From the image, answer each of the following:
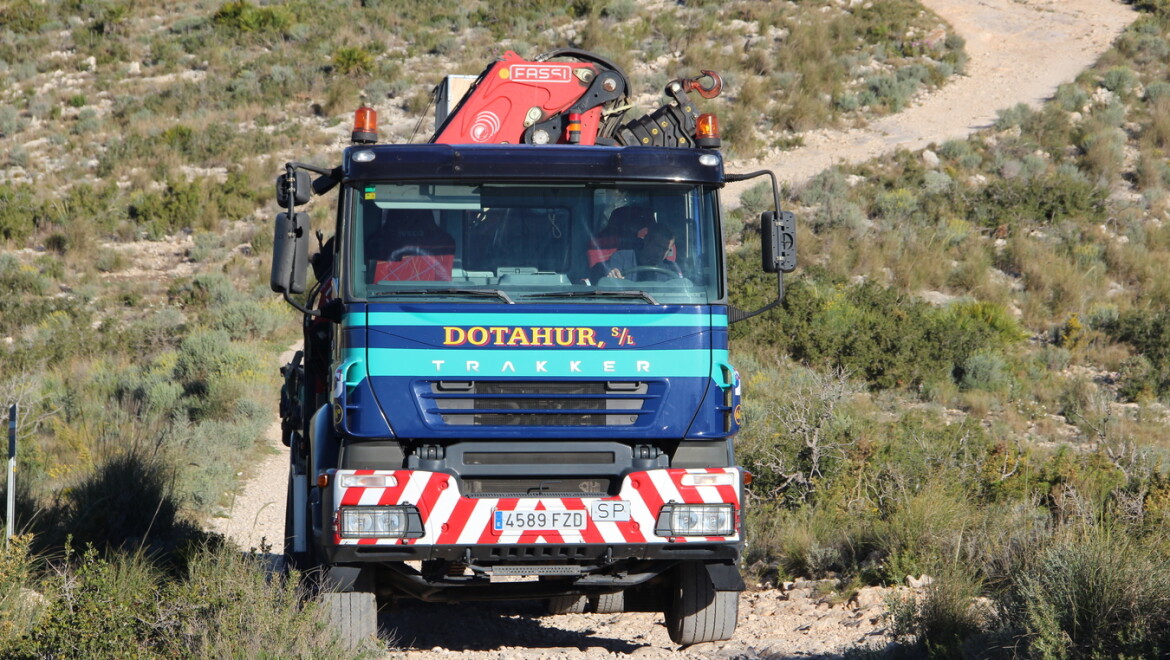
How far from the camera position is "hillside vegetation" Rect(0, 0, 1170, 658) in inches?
257

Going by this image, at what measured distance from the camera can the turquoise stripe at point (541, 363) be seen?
20.5ft

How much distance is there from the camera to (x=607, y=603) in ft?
26.2

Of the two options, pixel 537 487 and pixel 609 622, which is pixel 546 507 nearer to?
pixel 537 487

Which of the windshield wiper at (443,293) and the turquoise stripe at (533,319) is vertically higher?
the windshield wiper at (443,293)

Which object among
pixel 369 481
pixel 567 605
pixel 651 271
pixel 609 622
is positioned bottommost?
pixel 609 622

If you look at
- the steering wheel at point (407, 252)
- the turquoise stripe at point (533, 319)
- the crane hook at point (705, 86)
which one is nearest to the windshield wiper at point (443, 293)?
the turquoise stripe at point (533, 319)

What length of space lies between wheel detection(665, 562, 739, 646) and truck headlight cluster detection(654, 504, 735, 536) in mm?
645

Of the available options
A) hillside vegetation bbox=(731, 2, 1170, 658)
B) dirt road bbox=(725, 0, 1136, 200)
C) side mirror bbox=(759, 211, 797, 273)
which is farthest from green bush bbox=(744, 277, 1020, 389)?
side mirror bbox=(759, 211, 797, 273)

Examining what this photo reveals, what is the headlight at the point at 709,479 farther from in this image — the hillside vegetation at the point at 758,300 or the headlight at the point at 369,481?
the headlight at the point at 369,481

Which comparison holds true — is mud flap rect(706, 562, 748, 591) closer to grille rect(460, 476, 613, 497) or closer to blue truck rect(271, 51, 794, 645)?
blue truck rect(271, 51, 794, 645)

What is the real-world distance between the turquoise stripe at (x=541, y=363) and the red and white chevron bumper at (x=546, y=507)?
1.68ft

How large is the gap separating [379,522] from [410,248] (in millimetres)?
1494

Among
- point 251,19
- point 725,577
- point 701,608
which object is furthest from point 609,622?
point 251,19

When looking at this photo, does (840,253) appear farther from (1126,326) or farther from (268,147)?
(268,147)
